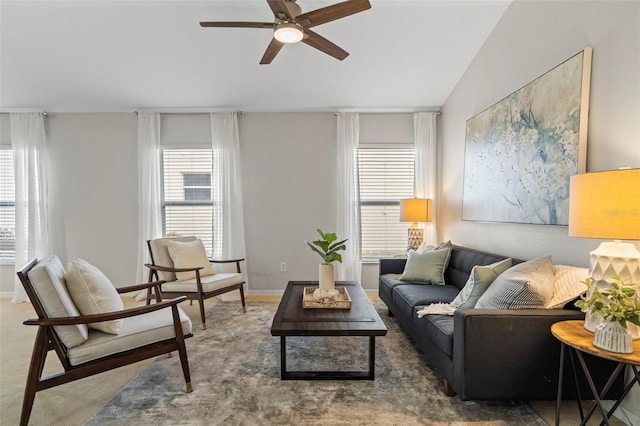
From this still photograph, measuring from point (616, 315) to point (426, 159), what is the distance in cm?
317

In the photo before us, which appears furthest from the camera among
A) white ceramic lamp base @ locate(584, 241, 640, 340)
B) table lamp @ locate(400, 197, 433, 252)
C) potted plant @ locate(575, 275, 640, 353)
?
table lamp @ locate(400, 197, 433, 252)

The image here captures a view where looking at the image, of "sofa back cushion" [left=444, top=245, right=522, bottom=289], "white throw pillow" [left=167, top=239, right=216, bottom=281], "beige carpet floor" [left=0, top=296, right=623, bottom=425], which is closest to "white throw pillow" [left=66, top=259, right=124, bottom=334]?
"beige carpet floor" [left=0, top=296, right=623, bottom=425]

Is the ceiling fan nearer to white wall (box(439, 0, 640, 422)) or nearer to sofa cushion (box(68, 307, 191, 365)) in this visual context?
white wall (box(439, 0, 640, 422))

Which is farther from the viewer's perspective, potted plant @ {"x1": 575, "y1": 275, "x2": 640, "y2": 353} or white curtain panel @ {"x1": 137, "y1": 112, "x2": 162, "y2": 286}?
white curtain panel @ {"x1": 137, "y1": 112, "x2": 162, "y2": 286}

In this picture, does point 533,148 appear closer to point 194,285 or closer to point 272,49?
point 272,49

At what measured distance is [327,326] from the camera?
2.05 metres

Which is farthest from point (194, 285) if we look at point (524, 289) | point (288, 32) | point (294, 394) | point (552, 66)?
point (552, 66)

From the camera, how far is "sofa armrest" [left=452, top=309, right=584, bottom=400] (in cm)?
169

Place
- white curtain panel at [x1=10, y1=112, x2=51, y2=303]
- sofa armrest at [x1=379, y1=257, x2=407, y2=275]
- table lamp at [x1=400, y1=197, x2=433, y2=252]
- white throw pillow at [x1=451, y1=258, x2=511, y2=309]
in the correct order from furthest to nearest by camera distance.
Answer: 1. white curtain panel at [x1=10, y1=112, x2=51, y2=303]
2. table lamp at [x1=400, y1=197, x2=433, y2=252]
3. sofa armrest at [x1=379, y1=257, x2=407, y2=275]
4. white throw pillow at [x1=451, y1=258, x2=511, y2=309]

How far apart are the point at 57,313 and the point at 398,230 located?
3.74m

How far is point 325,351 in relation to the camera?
256cm

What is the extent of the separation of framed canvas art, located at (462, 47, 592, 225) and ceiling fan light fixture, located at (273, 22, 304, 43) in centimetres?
184

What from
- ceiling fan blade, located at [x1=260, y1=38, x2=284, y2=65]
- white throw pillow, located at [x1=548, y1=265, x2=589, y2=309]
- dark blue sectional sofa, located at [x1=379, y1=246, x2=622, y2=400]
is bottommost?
dark blue sectional sofa, located at [x1=379, y1=246, x2=622, y2=400]

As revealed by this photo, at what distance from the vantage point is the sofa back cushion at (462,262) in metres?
2.75
